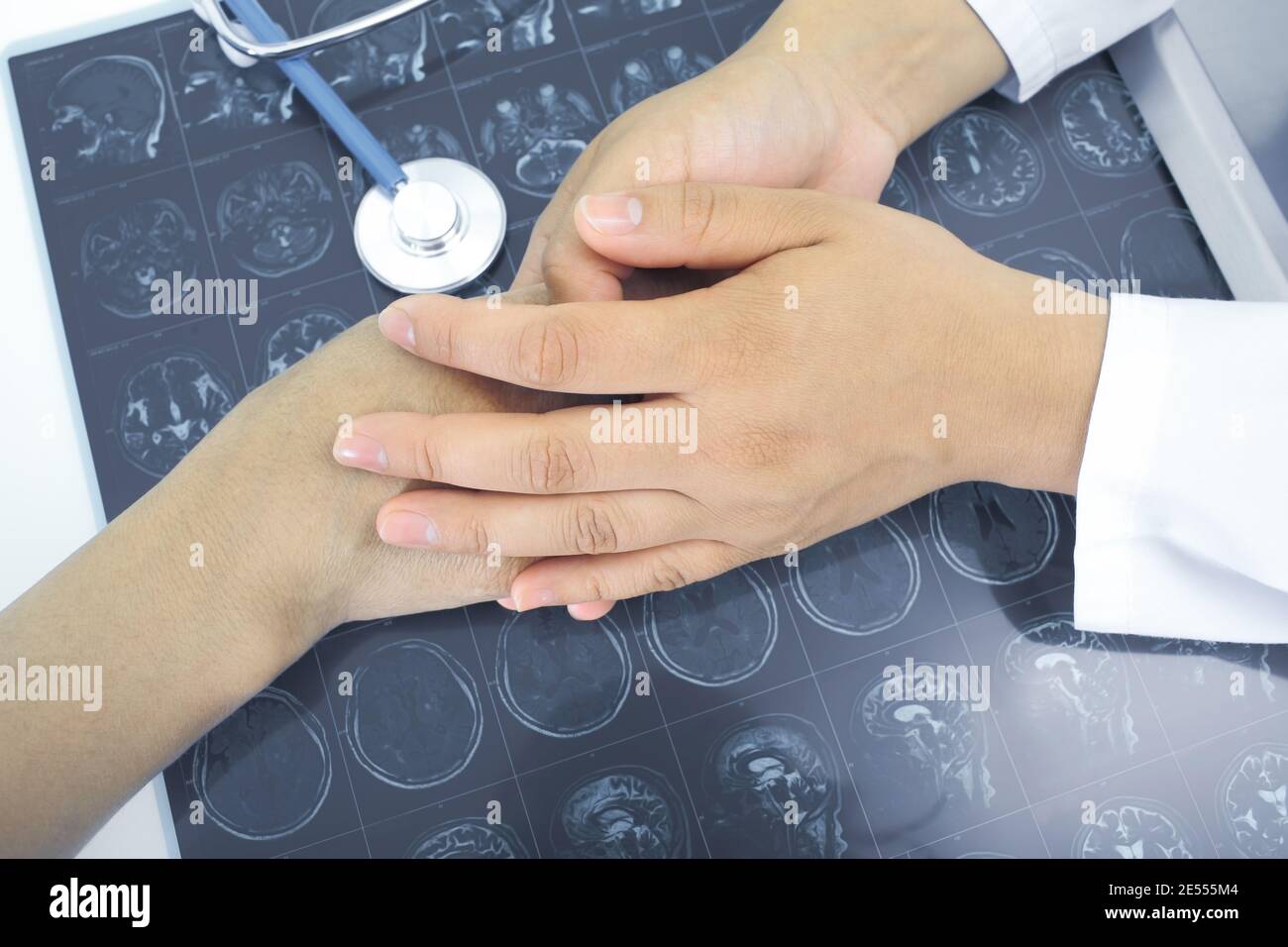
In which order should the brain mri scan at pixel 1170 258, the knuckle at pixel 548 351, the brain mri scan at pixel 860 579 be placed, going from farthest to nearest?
the brain mri scan at pixel 1170 258 → the brain mri scan at pixel 860 579 → the knuckle at pixel 548 351

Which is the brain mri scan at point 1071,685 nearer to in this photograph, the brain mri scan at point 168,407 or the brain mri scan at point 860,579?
the brain mri scan at point 860,579

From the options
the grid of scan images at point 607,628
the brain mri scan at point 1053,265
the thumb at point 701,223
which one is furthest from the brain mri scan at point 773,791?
the brain mri scan at point 1053,265

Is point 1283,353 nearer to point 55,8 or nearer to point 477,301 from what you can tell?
point 477,301

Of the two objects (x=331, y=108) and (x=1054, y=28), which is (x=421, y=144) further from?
(x=1054, y=28)

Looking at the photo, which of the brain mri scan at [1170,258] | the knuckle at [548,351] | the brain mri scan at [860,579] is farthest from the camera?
the brain mri scan at [1170,258]

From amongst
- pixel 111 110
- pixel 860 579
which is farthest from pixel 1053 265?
pixel 111 110

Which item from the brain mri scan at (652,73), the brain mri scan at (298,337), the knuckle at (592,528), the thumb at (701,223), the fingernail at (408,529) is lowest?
the knuckle at (592,528)

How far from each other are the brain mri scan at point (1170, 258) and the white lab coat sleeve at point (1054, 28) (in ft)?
0.70

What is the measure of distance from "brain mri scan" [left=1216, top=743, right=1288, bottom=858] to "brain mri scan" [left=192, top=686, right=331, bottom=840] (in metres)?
0.89

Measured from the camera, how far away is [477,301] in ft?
3.05

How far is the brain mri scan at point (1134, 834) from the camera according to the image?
0.92 meters

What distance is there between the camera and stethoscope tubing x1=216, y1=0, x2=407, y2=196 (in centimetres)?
106

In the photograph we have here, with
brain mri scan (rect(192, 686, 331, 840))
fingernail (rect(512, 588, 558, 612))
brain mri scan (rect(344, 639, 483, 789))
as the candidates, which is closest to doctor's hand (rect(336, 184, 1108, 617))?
fingernail (rect(512, 588, 558, 612))
